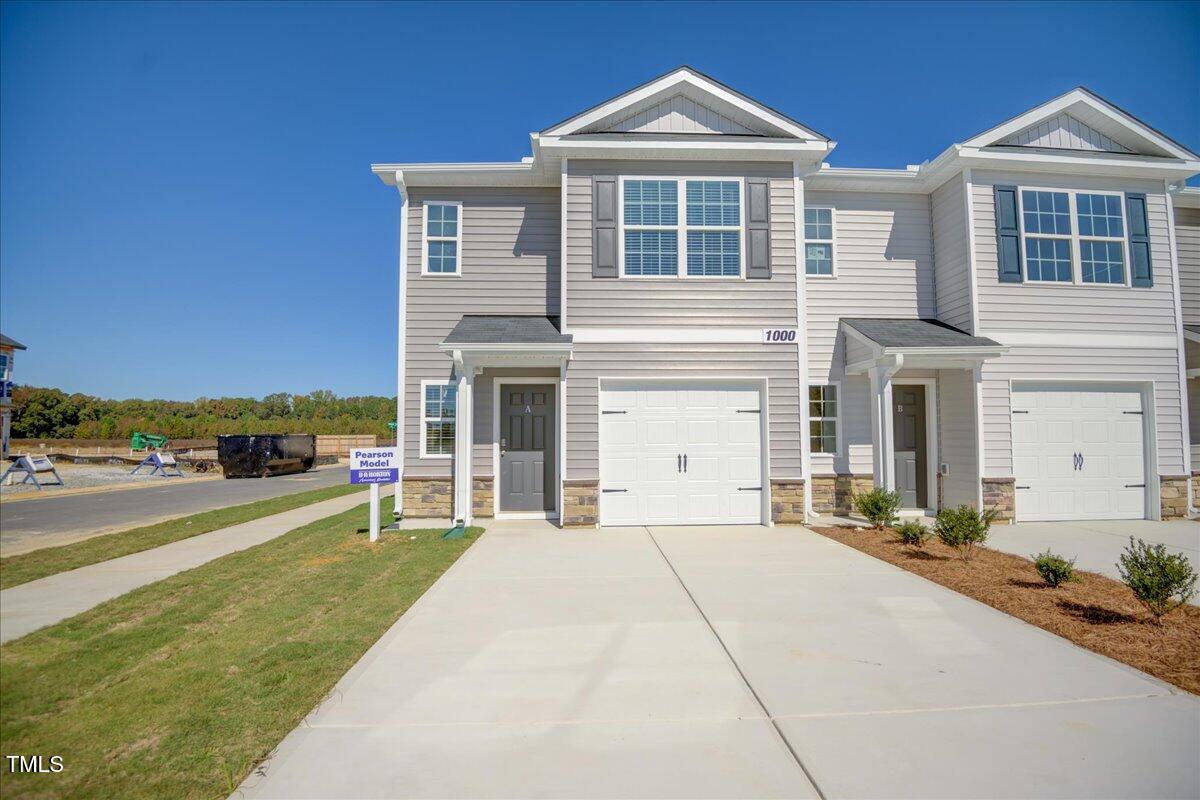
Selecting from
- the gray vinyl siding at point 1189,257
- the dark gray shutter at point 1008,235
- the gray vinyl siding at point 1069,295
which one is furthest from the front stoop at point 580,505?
the gray vinyl siding at point 1189,257

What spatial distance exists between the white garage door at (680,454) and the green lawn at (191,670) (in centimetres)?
337

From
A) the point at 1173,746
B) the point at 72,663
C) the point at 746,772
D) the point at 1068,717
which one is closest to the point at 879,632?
the point at 1068,717

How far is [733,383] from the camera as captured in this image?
9172 mm

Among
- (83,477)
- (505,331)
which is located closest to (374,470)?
(505,331)

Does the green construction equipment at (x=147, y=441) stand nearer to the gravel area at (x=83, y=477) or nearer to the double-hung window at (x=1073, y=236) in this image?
the gravel area at (x=83, y=477)

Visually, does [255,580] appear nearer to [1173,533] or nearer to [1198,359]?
[1173,533]

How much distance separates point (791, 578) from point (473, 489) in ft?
18.5

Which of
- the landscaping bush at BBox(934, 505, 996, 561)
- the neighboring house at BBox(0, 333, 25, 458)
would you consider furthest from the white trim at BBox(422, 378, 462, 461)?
the neighboring house at BBox(0, 333, 25, 458)

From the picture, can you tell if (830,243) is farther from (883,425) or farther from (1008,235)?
(883,425)

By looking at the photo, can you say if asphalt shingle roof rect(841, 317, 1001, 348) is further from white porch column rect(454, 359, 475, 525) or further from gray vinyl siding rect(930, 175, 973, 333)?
white porch column rect(454, 359, 475, 525)

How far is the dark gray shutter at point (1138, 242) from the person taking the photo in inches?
386

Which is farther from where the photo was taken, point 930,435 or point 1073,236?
point 930,435

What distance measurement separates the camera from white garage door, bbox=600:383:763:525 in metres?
9.06

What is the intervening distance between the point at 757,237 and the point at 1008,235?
4449mm
